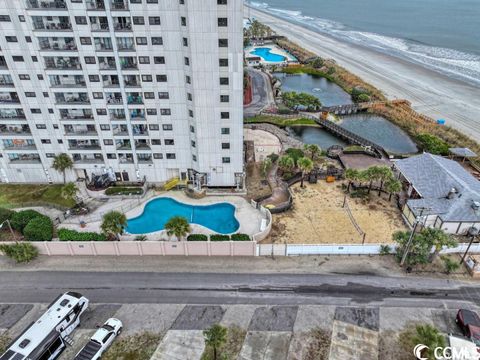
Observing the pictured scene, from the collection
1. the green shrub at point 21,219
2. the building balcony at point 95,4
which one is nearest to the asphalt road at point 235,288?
the green shrub at point 21,219

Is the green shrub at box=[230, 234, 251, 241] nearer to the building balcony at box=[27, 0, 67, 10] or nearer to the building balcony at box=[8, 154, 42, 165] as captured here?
the building balcony at box=[8, 154, 42, 165]

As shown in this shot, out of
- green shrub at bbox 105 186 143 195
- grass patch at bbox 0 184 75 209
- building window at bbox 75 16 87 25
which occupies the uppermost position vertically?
building window at bbox 75 16 87 25

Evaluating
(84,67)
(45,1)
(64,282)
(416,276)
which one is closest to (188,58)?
(84,67)

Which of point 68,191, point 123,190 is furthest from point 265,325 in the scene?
point 68,191

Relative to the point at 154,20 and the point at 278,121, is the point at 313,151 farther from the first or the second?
the point at 154,20

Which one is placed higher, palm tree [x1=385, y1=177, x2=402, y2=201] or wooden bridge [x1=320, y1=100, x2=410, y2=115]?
palm tree [x1=385, y1=177, x2=402, y2=201]

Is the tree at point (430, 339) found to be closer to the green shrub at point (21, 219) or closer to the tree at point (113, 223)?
the tree at point (113, 223)

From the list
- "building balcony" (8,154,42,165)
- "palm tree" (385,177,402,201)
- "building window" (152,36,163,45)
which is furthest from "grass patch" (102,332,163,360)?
"palm tree" (385,177,402,201)

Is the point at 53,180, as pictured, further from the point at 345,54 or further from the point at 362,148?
the point at 345,54
